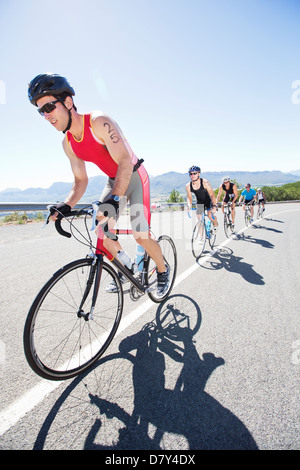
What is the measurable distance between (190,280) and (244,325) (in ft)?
4.81

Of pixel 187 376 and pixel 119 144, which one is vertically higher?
pixel 119 144

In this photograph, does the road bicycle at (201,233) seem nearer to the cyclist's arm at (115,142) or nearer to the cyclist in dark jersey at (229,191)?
the cyclist in dark jersey at (229,191)

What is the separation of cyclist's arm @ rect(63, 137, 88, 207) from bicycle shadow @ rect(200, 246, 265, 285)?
3.21m

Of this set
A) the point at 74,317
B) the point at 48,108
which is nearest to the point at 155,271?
the point at 74,317

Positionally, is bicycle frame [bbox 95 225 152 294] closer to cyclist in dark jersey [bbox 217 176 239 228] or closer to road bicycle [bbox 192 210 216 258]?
road bicycle [bbox 192 210 216 258]

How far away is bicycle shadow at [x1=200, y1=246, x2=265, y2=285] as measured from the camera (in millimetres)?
4249

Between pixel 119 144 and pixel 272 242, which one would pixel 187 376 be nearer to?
pixel 119 144

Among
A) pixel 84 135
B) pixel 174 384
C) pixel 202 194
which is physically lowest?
pixel 174 384

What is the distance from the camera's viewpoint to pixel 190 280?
13.3 feet

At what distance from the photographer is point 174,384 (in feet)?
5.92

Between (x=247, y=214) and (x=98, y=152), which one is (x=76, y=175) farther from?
(x=247, y=214)

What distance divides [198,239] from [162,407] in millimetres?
4586

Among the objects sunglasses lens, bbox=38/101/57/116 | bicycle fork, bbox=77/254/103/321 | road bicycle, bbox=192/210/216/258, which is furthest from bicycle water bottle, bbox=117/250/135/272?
road bicycle, bbox=192/210/216/258

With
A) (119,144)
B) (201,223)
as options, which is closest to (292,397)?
(119,144)
